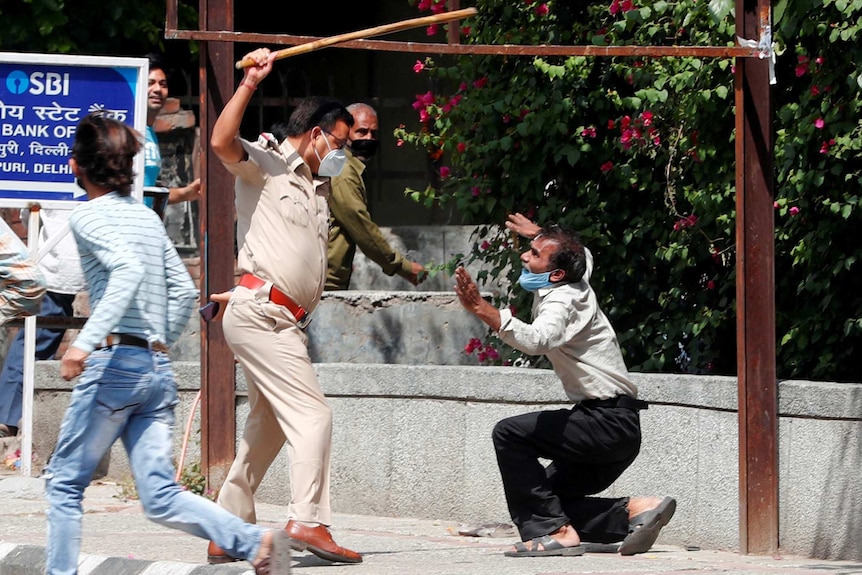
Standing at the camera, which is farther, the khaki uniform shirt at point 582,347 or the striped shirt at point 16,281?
the khaki uniform shirt at point 582,347

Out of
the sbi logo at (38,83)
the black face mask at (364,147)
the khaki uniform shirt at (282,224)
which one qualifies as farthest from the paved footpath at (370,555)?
the sbi logo at (38,83)

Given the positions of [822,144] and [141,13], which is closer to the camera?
[822,144]

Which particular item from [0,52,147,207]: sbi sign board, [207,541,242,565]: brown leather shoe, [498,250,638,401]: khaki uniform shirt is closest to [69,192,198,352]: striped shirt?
[207,541,242,565]: brown leather shoe

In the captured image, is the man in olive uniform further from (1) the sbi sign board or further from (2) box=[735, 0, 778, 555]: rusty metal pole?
(2) box=[735, 0, 778, 555]: rusty metal pole

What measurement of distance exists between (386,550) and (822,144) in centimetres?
257

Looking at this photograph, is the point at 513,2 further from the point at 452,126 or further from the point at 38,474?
the point at 38,474

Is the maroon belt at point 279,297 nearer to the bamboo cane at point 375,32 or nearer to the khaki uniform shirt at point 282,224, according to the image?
the khaki uniform shirt at point 282,224

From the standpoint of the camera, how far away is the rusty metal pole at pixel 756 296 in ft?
21.7

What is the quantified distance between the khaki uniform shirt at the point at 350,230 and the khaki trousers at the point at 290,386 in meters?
2.28

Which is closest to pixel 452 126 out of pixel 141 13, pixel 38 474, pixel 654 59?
pixel 654 59

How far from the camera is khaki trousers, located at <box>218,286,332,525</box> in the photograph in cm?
602

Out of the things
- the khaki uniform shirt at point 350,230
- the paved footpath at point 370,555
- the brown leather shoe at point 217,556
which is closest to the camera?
the paved footpath at point 370,555

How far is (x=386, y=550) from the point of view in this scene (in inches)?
264

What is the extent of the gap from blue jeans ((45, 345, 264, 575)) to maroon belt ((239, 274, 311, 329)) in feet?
2.89
